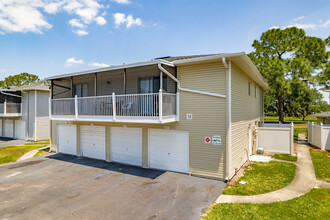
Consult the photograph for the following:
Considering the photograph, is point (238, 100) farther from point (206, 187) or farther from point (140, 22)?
point (140, 22)

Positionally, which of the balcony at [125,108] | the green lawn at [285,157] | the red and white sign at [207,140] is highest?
the balcony at [125,108]

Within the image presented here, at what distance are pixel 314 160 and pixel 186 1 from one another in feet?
39.5

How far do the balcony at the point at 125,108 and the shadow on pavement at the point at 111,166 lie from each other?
2.72 metres

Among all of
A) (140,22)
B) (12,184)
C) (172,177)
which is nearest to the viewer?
(12,184)

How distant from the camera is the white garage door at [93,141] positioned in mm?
11594

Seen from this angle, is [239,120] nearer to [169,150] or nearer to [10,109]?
[169,150]

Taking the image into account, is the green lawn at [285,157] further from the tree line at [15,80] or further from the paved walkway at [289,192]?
the tree line at [15,80]

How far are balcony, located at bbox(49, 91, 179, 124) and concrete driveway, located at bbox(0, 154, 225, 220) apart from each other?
106 inches

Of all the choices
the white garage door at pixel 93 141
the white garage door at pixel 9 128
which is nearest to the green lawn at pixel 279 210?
the white garage door at pixel 93 141

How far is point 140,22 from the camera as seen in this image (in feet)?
42.0

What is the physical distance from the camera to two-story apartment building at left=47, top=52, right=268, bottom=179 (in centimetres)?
799

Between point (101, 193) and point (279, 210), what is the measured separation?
19.8 feet

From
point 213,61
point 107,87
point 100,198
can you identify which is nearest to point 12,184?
point 100,198

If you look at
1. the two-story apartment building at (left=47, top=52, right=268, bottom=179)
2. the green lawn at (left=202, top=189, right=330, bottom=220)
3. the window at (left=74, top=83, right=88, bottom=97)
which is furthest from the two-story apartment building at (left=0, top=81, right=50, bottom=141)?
the green lawn at (left=202, top=189, right=330, bottom=220)
